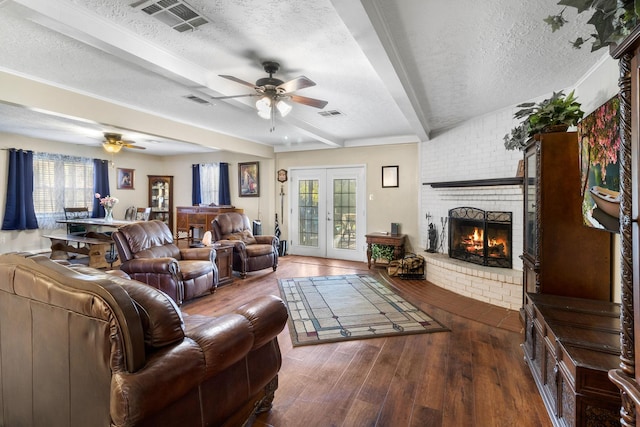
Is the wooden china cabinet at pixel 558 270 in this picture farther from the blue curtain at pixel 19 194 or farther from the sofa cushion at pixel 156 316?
the blue curtain at pixel 19 194

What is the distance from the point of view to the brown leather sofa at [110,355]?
1123 millimetres

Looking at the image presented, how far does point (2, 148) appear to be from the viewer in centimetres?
598

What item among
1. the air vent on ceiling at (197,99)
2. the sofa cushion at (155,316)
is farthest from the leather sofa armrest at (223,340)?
the air vent on ceiling at (197,99)

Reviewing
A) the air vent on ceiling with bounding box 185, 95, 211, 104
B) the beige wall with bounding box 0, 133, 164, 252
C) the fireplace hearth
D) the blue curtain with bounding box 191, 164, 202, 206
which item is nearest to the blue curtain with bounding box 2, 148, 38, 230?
the beige wall with bounding box 0, 133, 164, 252

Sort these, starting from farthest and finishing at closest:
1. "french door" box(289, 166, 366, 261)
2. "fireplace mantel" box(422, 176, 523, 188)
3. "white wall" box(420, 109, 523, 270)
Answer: "french door" box(289, 166, 366, 261) → "white wall" box(420, 109, 523, 270) → "fireplace mantel" box(422, 176, 523, 188)

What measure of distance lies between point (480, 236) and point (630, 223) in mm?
3647

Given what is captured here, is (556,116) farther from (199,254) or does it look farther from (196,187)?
(196,187)

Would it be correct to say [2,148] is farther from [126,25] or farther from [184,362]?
[184,362]

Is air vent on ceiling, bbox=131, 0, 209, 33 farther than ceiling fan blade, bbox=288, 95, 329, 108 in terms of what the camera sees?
No

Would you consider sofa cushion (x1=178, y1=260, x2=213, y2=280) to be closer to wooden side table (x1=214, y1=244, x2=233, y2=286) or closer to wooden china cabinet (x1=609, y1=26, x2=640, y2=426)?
wooden side table (x1=214, y1=244, x2=233, y2=286)

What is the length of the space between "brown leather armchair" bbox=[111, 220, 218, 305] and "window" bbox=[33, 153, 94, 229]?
434 cm

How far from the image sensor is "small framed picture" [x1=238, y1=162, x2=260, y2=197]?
7.41m

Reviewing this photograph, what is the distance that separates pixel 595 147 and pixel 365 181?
14.9 ft

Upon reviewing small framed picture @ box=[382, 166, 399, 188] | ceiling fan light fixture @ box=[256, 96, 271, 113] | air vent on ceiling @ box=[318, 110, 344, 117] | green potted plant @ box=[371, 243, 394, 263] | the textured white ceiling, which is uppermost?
air vent on ceiling @ box=[318, 110, 344, 117]
